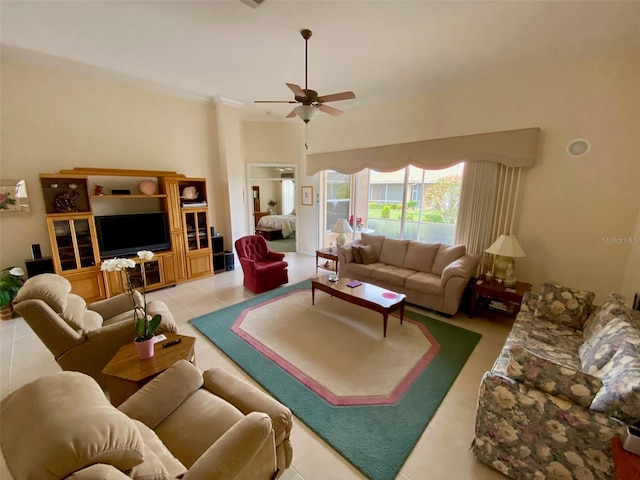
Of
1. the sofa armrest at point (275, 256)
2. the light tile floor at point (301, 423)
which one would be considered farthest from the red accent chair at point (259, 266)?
the light tile floor at point (301, 423)

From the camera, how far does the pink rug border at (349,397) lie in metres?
2.27

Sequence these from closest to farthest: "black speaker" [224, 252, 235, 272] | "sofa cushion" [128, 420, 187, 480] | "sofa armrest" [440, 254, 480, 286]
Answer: "sofa cushion" [128, 420, 187, 480], "sofa armrest" [440, 254, 480, 286], "black speaker" [224, 252, 235, 272]

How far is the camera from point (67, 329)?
6.94 ft

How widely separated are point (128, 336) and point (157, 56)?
134 inches

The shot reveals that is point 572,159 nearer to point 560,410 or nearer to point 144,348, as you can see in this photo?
point 560,410

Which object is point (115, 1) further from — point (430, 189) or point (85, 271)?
point (430, 189)

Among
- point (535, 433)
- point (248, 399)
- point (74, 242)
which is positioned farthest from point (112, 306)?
point (535, 433)

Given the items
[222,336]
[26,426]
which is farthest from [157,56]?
[26,426]

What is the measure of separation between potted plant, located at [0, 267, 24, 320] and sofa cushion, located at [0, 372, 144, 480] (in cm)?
368

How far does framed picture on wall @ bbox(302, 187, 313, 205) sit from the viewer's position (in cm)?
647

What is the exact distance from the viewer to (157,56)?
3.48 metres

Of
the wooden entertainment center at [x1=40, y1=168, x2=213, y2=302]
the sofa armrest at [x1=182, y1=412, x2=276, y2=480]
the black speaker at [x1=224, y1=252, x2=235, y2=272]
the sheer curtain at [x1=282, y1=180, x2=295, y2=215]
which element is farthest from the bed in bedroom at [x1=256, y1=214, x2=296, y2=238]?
the sofa armrest at [x1=182, y1=412, x2=276, y2=480]

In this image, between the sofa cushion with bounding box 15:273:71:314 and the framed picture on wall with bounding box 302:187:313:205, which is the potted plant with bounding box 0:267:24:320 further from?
the framed picture on wall with bounding box 302:187:313:205

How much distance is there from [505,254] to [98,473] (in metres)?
3.96
